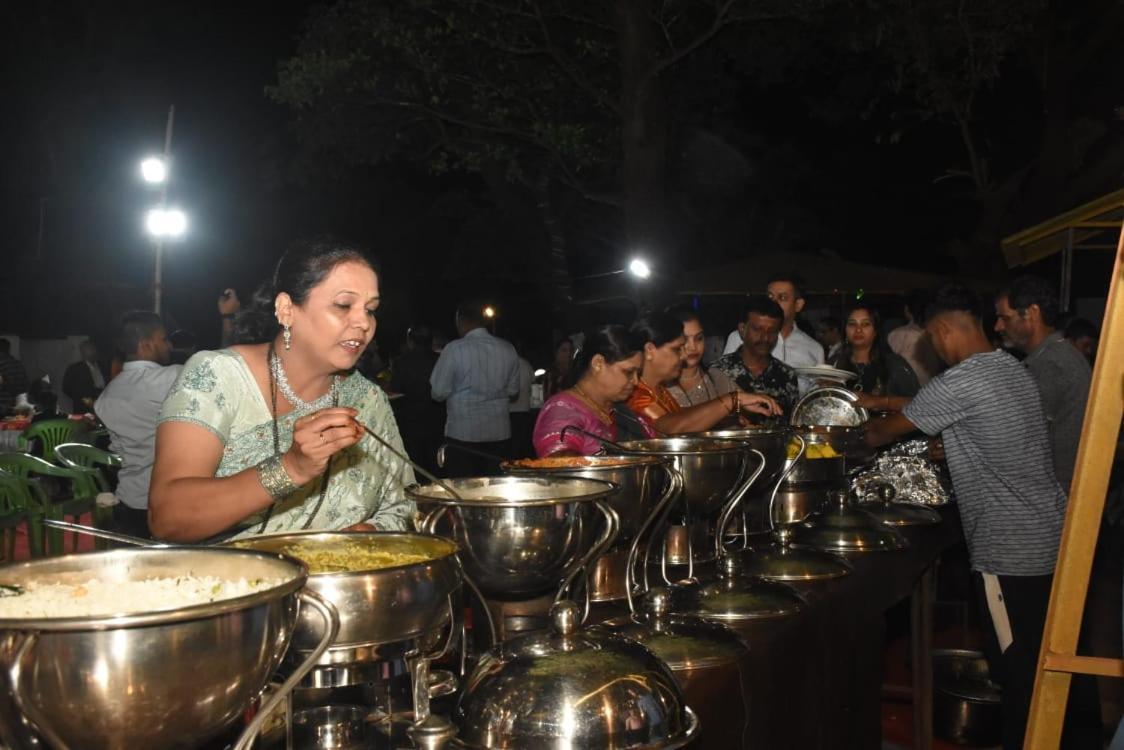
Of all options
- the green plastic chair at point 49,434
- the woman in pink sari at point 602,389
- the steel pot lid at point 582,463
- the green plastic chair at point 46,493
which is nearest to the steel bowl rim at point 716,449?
the steel pot lid at point 582,463

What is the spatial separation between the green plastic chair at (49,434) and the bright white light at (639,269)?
440 centimetres

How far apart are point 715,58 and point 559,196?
4286mm

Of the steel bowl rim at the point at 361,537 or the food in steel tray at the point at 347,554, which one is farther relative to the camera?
the food in steel tray at the point at 347,554

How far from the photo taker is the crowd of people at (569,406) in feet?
6.61

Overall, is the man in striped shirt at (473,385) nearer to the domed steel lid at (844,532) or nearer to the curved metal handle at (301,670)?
the domed steel lid at (844,532)

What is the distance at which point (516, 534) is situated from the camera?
5.26 feet

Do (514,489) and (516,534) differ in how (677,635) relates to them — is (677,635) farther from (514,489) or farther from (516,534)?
(516,534)

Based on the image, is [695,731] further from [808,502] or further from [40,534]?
[40,534]

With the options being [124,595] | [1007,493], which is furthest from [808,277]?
[124,595]

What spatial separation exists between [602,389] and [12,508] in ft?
12.2

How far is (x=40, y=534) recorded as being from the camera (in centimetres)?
590

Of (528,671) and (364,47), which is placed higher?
(364,47)

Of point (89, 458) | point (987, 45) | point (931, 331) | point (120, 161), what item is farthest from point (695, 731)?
point (120, 161)

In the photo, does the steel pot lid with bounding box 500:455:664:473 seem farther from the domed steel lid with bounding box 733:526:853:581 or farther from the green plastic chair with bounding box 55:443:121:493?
the green plastic chair with bounding box 55:443:121:493
